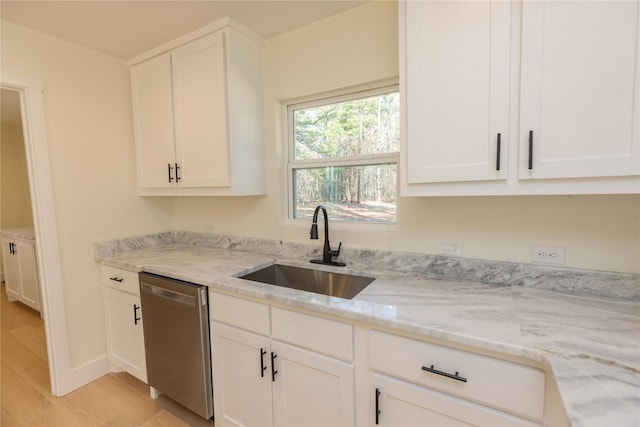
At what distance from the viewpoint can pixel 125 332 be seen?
215 cm

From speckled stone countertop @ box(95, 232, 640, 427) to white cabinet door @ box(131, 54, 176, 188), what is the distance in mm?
655

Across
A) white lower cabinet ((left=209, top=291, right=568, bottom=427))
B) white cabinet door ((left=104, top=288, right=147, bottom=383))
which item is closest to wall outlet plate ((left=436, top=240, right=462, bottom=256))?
white lower cabinet ((left=209, top=291, right=568, bottom=427))

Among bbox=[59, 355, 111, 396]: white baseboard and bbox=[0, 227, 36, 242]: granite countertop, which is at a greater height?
bbox=[0, 227, 36, 242]: granite countertop

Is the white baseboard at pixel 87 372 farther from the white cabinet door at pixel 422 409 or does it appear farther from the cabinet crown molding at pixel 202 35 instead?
the cabinet crown molding at pixel 202 35

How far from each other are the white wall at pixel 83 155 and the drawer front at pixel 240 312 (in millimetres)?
1262

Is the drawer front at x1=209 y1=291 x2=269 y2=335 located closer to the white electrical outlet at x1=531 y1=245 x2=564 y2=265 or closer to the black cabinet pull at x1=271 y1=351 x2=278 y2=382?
the black cabinet pull at x1=271 y1=351 x2=278 y2=382

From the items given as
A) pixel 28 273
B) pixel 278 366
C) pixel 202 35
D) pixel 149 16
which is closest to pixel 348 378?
pixel 278 366

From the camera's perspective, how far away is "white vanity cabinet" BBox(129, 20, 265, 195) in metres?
1.88

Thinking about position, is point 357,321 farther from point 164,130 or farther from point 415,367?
point 164,130

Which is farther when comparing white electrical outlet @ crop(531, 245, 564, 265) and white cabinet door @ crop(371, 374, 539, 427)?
white electrical outlet @ crop(531, 245, 564, 265)

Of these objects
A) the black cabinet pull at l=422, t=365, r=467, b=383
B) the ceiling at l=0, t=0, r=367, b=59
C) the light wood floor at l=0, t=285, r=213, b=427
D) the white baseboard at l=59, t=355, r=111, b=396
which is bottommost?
the light wood floor at l=0, t=285, r=213, b=427

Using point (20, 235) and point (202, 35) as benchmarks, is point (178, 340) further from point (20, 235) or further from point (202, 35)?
point (20, 235)

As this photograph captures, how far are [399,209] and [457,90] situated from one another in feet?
2.31

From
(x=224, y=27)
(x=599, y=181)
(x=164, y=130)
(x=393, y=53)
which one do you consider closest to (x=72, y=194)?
(x=164, y=130)
